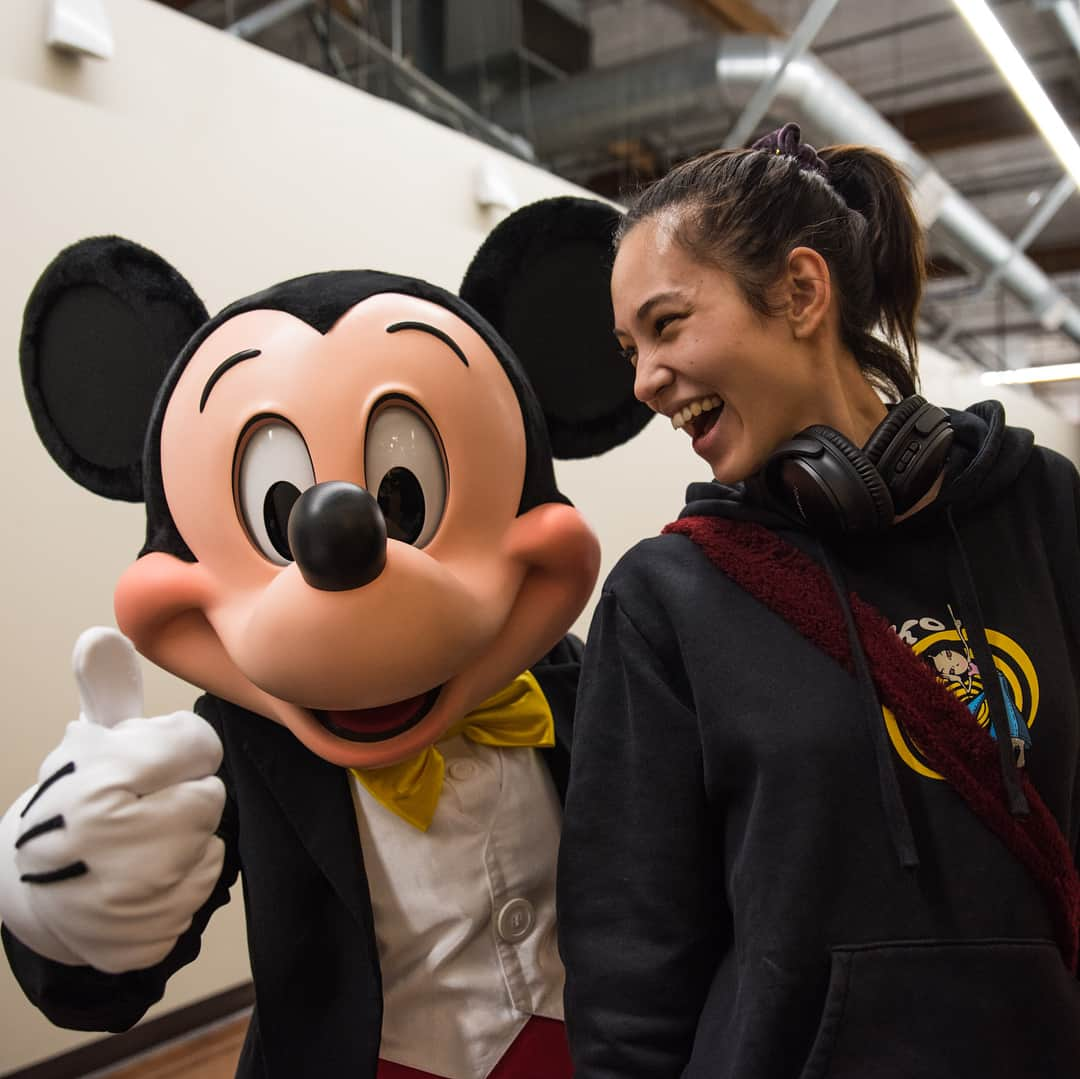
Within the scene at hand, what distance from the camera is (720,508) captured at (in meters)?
1.02

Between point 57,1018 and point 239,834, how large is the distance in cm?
23

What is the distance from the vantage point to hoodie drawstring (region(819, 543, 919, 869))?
85 centimetres

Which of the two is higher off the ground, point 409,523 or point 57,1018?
point 409,523

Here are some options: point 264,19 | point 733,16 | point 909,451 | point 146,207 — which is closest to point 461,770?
point 909,451

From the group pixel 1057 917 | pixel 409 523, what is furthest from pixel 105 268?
pixel 1057 917

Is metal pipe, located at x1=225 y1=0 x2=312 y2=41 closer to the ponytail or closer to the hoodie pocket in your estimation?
the ponytail

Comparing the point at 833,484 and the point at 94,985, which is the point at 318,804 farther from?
the point at 833,484

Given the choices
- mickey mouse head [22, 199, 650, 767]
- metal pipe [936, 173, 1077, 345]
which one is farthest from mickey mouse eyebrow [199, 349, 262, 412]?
metal pipe [936, 173, 1077, 345]

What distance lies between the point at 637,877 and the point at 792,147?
73cm

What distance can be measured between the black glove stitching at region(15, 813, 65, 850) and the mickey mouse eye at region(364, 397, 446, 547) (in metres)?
0.39

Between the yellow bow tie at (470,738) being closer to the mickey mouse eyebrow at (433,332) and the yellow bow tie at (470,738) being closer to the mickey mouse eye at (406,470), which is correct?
the mickey mouse eye at (406,470)

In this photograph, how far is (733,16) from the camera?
4.55 meters

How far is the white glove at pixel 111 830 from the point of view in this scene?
0.92 metres

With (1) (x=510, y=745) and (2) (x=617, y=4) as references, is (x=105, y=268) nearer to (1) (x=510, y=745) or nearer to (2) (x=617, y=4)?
(1) (x=510, y=745)
